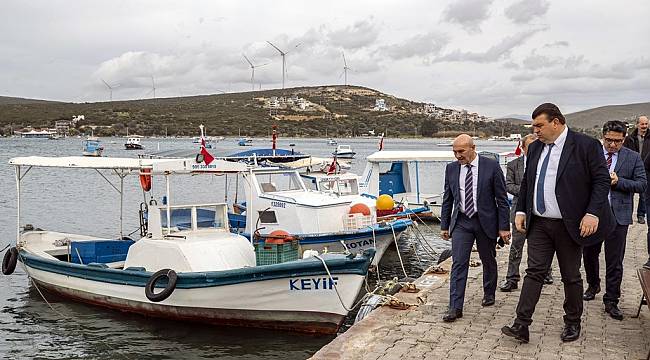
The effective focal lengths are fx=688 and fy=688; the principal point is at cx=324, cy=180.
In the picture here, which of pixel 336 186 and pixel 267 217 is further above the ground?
pixel 336 186

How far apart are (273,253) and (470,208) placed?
497 cm

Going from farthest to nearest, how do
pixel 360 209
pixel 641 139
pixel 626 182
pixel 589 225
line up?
1. pixel 360 209
2. pixel 641 139
3. pixel 626 182
4. pixel 589 225

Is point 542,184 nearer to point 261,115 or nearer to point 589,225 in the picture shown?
point 589,225

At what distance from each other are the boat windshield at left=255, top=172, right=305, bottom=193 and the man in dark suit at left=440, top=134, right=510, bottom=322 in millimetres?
9013

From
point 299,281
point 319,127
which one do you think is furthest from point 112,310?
point 319,127

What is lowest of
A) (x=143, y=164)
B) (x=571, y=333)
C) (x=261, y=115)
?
(x=571, y=333)

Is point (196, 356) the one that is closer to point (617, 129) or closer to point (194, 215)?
point (194, 215)

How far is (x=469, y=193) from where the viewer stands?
766 cm

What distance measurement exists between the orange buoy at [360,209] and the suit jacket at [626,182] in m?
9.30

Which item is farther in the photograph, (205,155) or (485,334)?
(205,155)

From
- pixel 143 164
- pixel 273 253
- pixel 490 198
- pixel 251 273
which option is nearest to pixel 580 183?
pixel 490 198

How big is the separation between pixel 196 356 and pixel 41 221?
21659mm

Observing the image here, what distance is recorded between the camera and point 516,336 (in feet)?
22.1

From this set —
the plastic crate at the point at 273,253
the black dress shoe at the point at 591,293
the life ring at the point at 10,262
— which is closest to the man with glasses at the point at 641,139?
the black dress shoe at the point at 591,293
